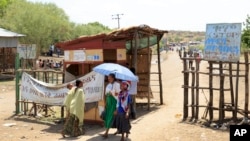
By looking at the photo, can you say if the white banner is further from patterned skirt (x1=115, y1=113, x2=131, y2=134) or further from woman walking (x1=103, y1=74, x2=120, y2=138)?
patterned skirt (x1=115, y1=113, x2=131, y2=134)

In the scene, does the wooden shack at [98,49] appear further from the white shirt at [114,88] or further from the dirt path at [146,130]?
the white shirt at [114,88]

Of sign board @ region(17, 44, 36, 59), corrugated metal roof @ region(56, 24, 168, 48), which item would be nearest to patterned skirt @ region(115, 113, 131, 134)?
corrugated metal roof @ region(56, 24, 168, 48)

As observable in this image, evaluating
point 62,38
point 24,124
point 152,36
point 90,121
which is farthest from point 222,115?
point 62,38

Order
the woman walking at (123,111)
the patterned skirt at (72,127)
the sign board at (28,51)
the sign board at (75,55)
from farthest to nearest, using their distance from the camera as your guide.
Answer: the sign board at (28,51)
the sign board at (75,55)
the patterned skirt at (72,127)
the woman walking at (123,111)

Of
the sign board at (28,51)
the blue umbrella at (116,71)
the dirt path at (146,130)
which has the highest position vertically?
the sign board at (28,51)

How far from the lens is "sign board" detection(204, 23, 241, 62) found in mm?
9789

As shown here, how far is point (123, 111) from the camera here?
8594 millimetres

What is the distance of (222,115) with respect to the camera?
10.1m

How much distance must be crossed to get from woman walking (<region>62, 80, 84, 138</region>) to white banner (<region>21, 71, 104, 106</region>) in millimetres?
1065

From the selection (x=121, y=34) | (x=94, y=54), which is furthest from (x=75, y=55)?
(x=121, y=34)

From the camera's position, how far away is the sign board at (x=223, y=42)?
9.79m

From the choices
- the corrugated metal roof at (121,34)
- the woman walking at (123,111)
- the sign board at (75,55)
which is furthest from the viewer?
the sign board at (75,55)

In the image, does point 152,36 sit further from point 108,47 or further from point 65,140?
point 65,140

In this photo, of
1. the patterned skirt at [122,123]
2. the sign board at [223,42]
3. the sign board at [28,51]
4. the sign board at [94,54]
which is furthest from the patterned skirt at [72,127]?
the sign board at [28,51]
